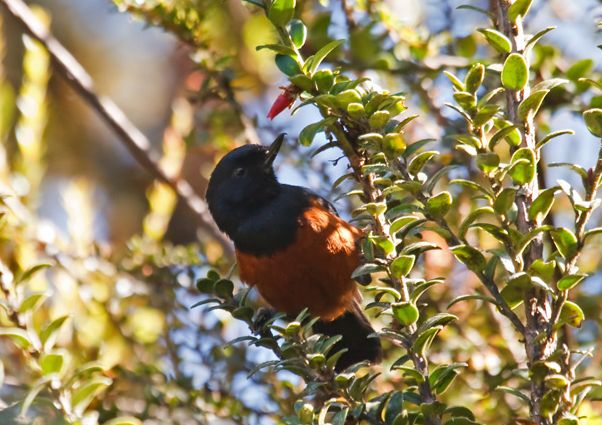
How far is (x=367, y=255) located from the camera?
158 cm

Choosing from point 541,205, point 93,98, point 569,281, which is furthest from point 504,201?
point 93,98

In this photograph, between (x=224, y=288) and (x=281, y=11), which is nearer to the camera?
(x=281, y=11)

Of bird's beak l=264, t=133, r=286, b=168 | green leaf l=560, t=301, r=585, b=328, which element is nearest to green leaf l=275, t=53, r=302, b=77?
green leaf l=560, t=301, r=585, b=328

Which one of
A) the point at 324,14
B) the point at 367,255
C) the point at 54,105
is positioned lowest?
the point at 367,255

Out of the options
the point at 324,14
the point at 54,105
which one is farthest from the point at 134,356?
the point at 54,105

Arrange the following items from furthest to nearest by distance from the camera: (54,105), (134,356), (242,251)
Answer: (54,105) → (242,251) → (134,356)

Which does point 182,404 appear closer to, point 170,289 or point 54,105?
point 170,289

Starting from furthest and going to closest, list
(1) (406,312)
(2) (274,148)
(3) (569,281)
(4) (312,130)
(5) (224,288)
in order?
(2) (274,148), (5) (224,288), (4) (312,130), (1) (406,312), (3) (569,281)

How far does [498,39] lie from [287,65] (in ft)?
1.18

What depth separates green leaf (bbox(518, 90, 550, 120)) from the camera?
1.41 metres

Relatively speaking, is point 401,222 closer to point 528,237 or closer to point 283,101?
point 528,237

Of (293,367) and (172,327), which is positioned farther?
(172,327)

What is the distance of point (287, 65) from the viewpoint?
154 centimetres

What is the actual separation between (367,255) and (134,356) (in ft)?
5.51
